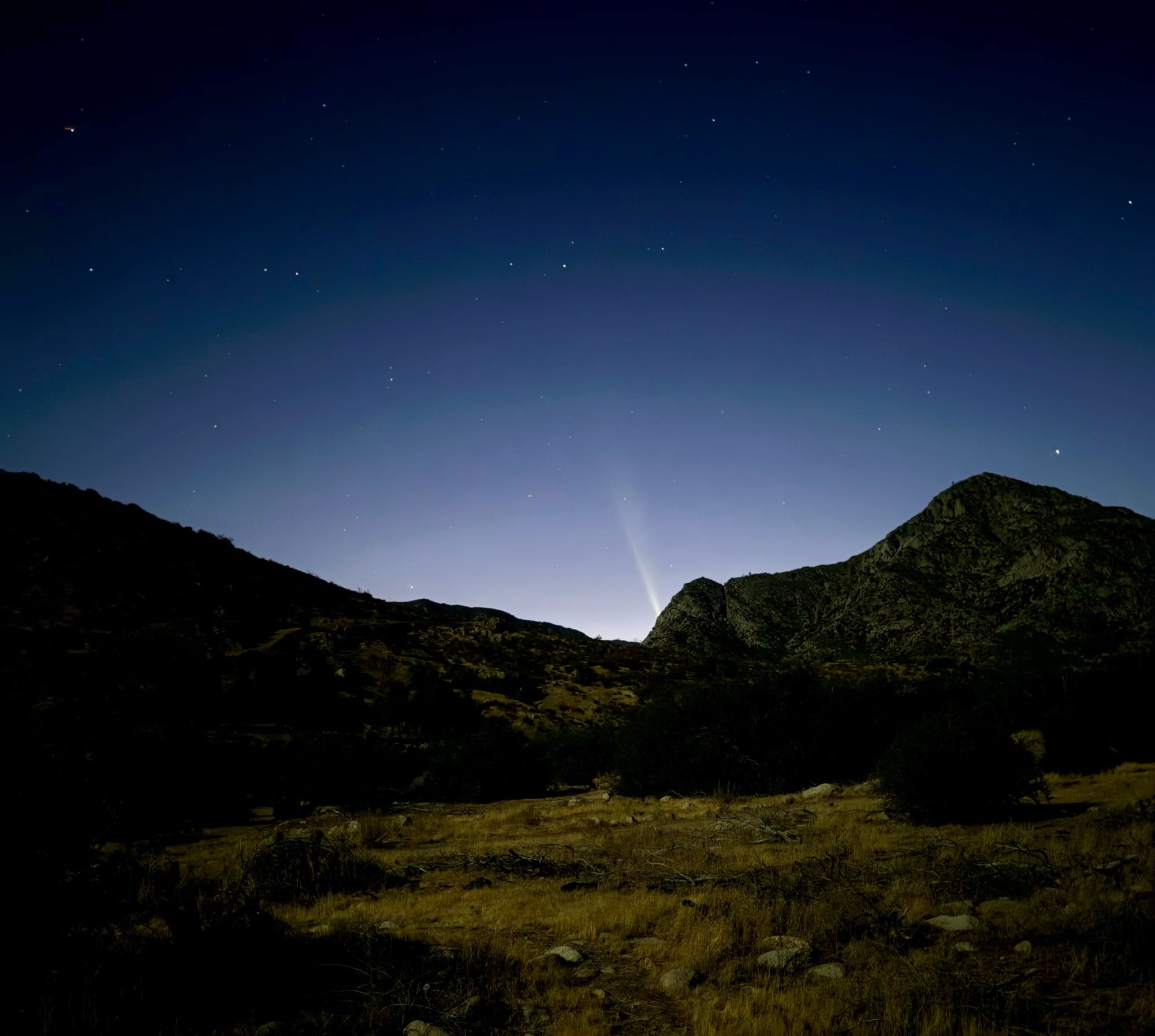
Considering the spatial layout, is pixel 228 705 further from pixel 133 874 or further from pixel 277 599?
pixel 133 874

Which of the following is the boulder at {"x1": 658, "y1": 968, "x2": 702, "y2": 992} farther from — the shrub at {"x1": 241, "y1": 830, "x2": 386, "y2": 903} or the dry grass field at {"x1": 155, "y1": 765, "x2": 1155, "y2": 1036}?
the shrub at {"x1": 241, "y1": 830, "x2": 386, "y2": 903}

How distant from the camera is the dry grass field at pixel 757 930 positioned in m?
4.26

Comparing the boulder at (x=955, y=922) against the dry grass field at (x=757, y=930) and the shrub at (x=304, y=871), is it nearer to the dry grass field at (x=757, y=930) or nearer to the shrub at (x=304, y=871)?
the dry grass field at (x=757, y=930)

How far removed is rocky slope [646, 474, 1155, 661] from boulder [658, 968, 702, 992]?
48362 millimetres

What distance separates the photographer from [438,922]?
273 inches

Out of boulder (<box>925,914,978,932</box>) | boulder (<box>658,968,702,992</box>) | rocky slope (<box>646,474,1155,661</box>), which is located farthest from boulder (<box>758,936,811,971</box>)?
rocky slope (<box>646,474,1155,661</box>)

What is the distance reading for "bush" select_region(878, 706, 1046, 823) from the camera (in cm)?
1112

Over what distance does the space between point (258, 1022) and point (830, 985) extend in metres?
4.44

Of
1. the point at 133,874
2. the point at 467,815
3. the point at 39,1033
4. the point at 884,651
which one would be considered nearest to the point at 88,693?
the point at 467,815

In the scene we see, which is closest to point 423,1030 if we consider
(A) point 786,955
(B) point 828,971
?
(A) point 786,955

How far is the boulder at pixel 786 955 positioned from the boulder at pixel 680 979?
0.64 m

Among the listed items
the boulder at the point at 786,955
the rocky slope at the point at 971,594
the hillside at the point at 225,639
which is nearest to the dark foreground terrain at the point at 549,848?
the boulder at the point at 786,955

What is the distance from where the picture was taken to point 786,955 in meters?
5.23

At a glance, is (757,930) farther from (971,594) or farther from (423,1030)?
(971,594)
